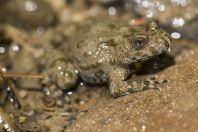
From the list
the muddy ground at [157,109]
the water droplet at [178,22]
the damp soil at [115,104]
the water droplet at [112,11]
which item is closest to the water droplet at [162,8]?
the water droplet at [178,22]

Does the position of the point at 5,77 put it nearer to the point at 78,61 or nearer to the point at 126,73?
the point at 78,61

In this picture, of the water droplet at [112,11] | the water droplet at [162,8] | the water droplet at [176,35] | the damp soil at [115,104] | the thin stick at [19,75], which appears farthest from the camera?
the water droplet at [112,11]

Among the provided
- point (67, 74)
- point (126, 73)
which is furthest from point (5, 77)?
point (126, 73)

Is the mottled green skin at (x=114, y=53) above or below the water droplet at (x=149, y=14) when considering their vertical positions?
below

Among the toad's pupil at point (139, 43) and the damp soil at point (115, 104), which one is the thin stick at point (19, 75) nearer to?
the damp soil at point (115, 104)

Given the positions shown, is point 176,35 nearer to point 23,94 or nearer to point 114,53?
point 114,53

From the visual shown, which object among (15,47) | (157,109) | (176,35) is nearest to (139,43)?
(157,109)

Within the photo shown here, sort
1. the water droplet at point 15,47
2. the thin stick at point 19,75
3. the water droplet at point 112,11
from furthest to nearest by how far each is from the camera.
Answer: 1. the water droplet at point 112,11
2. the water droplet at point 15,47
3. the thin stick at point 19,75

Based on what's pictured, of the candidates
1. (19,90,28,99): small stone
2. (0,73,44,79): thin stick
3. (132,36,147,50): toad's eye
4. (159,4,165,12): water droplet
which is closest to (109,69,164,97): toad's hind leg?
(132,36,147,50): toad's eye

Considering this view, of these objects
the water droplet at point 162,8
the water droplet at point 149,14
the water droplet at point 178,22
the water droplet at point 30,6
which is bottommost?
the water droplet at point 178,22
